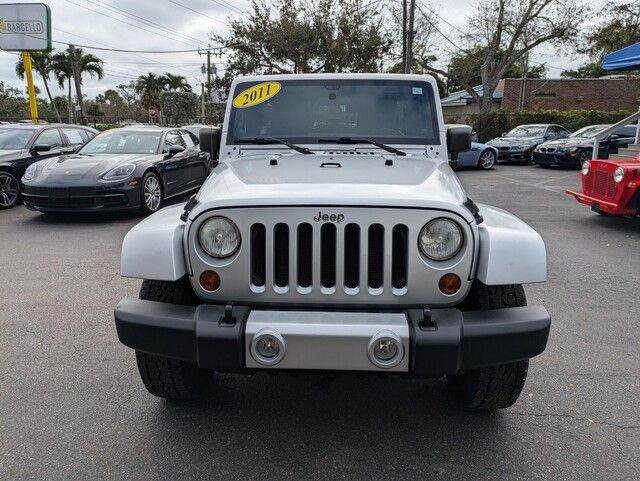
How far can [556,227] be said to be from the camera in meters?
8.05

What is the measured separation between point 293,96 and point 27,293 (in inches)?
120

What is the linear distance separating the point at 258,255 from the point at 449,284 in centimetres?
84

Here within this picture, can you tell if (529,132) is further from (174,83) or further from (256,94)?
(174,83)

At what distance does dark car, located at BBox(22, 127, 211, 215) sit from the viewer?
7.85m

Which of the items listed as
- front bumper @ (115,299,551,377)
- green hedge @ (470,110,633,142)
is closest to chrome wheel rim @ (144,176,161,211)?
front bumper @ (115,299,551,377)

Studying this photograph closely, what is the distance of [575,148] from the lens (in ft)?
54.8

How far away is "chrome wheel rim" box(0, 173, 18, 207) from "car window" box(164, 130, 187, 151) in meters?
2.67

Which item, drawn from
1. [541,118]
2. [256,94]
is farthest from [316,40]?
[256,94]

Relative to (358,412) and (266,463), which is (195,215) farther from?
(358,412)

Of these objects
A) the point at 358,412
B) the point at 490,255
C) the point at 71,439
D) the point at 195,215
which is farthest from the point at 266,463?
the point at 490,255

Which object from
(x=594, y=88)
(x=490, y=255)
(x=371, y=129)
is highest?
(x=594, y=88)

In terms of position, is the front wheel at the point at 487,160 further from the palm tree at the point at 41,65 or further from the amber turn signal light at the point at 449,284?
the palm tree at the point at 41,65

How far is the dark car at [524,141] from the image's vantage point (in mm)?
18938

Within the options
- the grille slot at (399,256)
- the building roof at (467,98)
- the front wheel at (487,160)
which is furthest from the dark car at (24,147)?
the building roof at (467,98)
